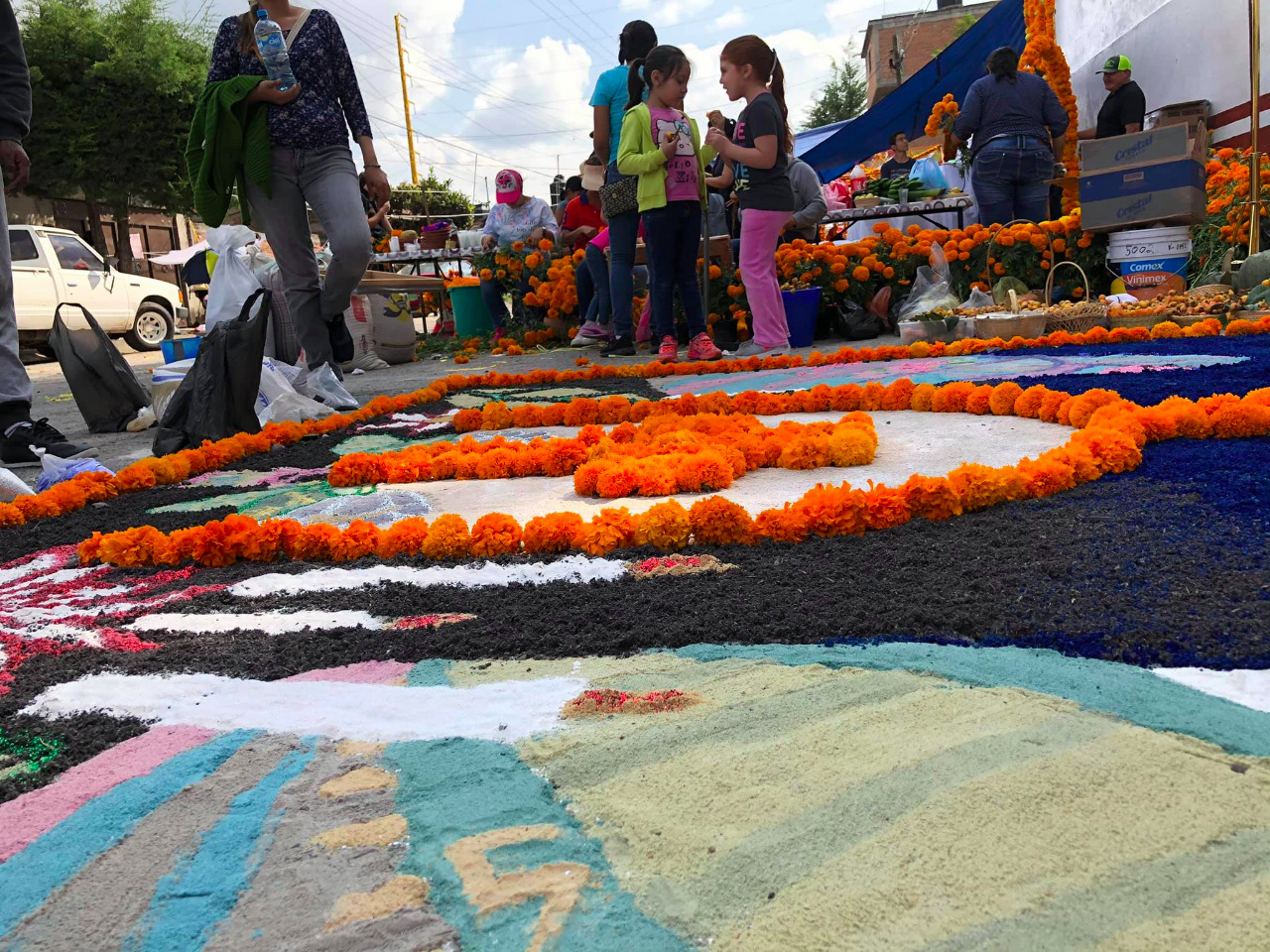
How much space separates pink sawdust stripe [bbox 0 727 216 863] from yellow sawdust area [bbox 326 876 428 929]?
0.46 metres

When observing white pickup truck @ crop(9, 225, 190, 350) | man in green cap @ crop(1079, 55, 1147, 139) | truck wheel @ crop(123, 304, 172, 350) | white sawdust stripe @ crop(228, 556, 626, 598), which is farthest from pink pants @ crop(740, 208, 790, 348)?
truck wheel @ crop(123, 304, 172, 350)

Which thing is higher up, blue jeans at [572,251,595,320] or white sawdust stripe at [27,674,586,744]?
blue jeans at [572,251,595,320]

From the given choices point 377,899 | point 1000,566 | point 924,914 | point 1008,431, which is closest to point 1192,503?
point 1000,566

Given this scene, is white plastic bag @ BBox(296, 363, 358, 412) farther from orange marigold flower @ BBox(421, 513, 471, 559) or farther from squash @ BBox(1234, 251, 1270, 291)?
squash @ BBox(1234, 251, 1270, 291)

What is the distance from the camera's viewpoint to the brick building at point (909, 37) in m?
41.9

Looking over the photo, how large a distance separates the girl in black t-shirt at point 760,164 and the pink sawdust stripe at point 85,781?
550 centimetres

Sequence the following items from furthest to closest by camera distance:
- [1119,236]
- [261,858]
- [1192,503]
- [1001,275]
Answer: [1001,275]
[1119,236]
[1192,503]
[261,858]

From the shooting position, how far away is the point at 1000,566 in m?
1.89

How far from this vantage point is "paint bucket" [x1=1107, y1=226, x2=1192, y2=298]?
7145mm

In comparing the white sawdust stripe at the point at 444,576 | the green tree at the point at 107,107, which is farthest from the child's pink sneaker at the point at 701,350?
the green tree at the point at 107,107

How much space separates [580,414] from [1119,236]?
17.3 feet

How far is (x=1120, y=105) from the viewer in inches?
358

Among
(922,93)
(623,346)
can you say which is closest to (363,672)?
(623,346)

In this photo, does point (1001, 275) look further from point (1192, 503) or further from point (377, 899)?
point (377, 899)
